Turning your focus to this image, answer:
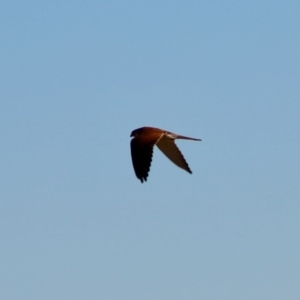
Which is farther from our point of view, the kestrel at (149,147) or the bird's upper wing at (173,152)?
the bird's upper wing at (173,152)

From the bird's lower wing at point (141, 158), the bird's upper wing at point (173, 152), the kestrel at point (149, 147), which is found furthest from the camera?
the bird's upper wing at point (173, 152)

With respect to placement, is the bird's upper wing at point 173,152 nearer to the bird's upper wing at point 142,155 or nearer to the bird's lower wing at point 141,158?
the bird's upper wing at point 142,155

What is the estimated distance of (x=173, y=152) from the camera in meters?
28.3

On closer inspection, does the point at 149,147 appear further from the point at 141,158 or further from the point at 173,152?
the point at 173,152

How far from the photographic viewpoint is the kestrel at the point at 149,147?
25.5 m

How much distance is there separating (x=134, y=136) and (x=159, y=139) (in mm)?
596

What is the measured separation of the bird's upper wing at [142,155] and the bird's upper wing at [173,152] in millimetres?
1985

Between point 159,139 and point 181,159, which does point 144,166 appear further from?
point 181,159

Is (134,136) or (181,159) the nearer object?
(134,136)

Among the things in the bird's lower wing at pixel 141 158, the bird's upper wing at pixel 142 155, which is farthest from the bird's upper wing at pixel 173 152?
the bird's lower wing at pixel 141 158

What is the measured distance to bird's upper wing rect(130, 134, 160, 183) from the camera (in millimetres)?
25391

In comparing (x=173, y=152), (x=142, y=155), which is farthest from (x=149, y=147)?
(x=173, y=152)

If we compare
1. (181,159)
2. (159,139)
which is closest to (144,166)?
(159,139)

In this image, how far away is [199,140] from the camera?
25594mm
